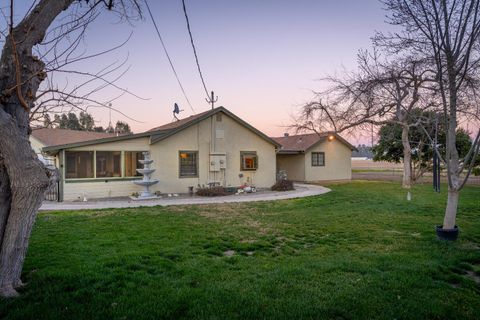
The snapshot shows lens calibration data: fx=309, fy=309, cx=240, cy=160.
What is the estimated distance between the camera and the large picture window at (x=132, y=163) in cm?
1393

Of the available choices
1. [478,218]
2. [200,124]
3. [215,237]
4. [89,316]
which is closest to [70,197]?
[200,124]

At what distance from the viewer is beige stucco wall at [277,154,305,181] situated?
22.8 m

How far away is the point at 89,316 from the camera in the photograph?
299 cm

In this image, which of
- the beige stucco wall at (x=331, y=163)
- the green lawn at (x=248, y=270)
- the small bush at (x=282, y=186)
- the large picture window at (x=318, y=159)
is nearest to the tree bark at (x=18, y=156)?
the green lawn at (x=248, y=270)

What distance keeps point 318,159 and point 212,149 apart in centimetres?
1037

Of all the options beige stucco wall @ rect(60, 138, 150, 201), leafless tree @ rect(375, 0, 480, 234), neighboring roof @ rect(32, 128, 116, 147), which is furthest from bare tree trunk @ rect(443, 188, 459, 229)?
neighboring roof @ rect(32, 128, 116, 147)

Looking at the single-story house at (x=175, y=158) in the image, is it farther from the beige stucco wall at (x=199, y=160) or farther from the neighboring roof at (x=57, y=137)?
the neighboring roof at (x=57, y=137)

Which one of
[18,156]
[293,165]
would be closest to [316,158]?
[293,165]

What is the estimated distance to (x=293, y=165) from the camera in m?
23.6

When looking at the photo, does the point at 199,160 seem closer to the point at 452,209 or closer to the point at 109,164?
the point at 109,164

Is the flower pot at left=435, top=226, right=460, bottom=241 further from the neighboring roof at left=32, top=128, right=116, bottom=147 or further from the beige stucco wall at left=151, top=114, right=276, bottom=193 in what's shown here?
the neighboring roof at left=32, top=128, right=116, bottom=147

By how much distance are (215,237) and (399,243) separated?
140 inches

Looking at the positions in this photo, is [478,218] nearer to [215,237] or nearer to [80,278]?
[215,237]

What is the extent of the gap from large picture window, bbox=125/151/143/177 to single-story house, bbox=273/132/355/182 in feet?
35.8
